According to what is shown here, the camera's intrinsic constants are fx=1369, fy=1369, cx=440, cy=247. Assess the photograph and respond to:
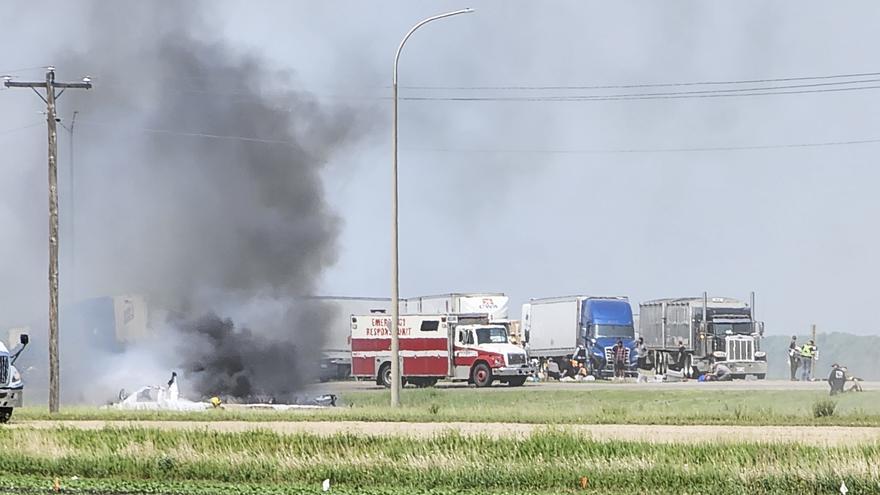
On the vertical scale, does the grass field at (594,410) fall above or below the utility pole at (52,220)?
below

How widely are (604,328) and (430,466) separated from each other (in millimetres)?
45153

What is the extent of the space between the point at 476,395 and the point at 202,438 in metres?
26.3

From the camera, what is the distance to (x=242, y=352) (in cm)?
4894

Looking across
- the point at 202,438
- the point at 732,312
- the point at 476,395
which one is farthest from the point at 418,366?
the point at 202,438

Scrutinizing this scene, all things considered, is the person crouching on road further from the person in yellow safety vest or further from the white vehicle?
the white vehicle

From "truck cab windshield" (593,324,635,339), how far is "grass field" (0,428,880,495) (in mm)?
41051

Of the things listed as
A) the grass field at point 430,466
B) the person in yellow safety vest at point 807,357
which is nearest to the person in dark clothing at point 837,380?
the person in yellow safety vest at point 807,357

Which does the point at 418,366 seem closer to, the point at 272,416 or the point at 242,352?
the point at 242,352

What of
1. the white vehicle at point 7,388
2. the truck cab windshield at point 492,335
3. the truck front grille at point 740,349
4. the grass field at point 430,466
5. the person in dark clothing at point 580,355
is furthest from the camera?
the person in dark clothing at point 580,355

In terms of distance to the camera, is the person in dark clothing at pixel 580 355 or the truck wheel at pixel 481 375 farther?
the person in dark clothing at pixel 580 355

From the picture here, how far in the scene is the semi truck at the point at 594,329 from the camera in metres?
63.0

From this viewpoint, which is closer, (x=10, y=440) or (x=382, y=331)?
(x=10, y=440)

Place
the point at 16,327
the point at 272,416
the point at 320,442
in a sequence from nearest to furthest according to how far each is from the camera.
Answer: the point at 320,442 < the point at 272,416 < the point at 16,327

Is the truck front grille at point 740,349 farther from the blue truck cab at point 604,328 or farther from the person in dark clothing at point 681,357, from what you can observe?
the blue truck cab at point 604,328
